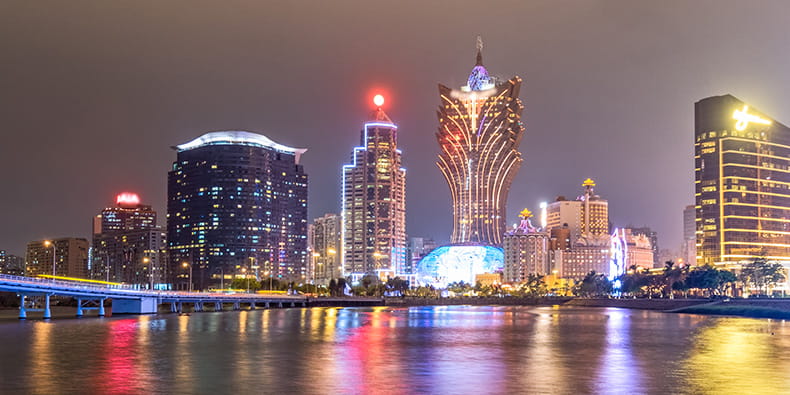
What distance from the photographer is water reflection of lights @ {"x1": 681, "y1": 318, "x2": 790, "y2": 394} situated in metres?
41.0

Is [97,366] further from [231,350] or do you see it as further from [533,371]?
[533,371]

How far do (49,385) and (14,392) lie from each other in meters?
2.66

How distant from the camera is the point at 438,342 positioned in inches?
2857

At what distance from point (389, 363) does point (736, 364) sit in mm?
22368

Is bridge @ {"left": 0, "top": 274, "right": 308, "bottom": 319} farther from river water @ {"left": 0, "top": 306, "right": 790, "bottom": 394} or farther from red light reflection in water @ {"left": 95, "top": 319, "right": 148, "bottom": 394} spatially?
red light reflection in water @ {"left": 95, "top": 319, "right": 148, "bottom": 394}

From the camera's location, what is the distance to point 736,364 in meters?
52.2

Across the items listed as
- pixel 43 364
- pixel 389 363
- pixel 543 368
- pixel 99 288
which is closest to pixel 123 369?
pixel 43 364

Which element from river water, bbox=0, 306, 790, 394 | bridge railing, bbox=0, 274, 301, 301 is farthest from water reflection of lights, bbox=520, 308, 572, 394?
bridge railing, bbox=0, 274, 301, 301

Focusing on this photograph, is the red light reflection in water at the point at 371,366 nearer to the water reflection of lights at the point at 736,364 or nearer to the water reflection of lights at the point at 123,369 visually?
the water reflection of lights at the point at 123,369

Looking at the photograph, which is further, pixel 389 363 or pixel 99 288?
pixel 99 288

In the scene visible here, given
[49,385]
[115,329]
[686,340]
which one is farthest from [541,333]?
[49,385]

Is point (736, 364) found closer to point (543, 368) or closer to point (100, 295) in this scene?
point (543, 368)

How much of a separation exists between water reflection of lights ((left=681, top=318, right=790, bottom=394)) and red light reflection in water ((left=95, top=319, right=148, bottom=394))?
2783cm

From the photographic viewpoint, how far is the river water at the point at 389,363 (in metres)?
40.6
